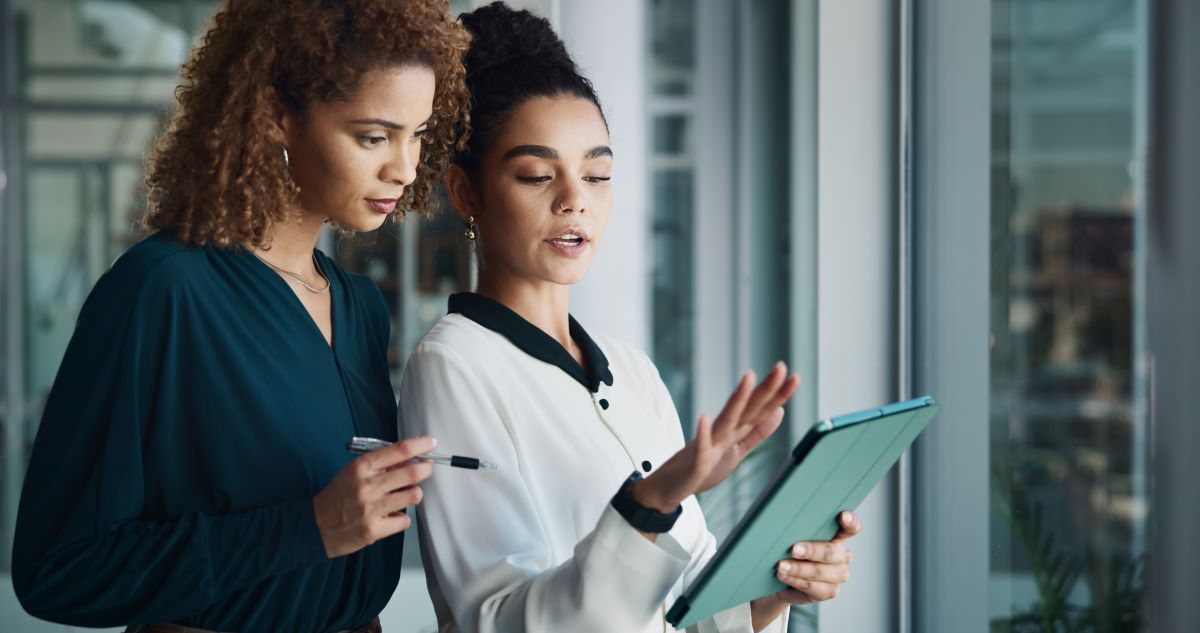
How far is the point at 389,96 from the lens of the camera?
1.16m

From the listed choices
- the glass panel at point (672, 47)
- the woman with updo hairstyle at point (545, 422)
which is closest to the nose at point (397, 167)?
the woman with updo hairstyle at point (545, 422)

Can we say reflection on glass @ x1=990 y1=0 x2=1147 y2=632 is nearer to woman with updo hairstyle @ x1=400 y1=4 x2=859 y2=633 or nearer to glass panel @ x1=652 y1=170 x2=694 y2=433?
woman with updo hairstyle @ x1=400 y1=4 x2=859 y2=633

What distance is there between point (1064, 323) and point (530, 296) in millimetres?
1843

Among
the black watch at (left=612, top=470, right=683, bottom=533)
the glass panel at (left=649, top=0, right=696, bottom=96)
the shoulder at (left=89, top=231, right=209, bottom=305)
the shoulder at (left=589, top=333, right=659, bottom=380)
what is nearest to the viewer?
the black watch at (left=612, top=470, right=683, bottom=533)

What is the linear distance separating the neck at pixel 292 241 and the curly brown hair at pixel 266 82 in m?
0.03

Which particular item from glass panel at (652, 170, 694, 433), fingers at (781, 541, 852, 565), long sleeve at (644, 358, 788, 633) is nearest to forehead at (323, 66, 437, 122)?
long sleeve at (644, 358, 788, 633)

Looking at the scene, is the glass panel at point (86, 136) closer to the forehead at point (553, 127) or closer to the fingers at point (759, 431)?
the forehead at point (553, 127)

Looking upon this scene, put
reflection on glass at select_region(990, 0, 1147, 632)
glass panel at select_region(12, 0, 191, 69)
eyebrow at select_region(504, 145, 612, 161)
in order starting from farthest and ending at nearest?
glass panel at select_region(12, 0, 191, 69), reflection on glass at select_region(990, 0, 1147, 632), eyebrow at select_region(504, 145, 612, 161)

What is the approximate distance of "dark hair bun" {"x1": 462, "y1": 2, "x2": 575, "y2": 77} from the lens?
1.31 metres

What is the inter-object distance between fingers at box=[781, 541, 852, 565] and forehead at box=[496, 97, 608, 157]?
1.76ft

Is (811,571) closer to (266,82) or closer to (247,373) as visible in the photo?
(247,373)

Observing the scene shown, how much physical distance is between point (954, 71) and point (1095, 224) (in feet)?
2.46

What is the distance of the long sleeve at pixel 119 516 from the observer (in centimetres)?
107

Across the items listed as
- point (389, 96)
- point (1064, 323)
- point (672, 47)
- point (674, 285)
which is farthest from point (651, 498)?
point (672, 47)
